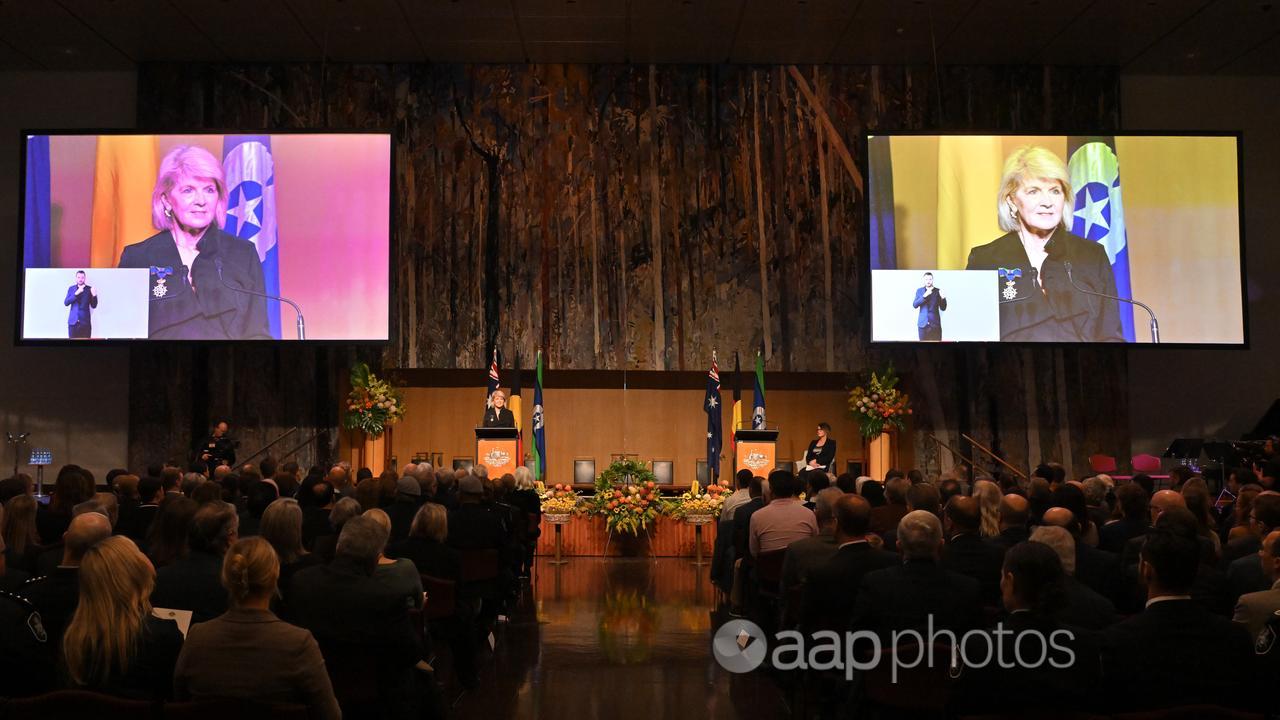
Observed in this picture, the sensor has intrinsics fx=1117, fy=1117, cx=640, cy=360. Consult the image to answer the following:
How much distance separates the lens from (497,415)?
1365 cm

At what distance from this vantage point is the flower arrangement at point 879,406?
15203 mm

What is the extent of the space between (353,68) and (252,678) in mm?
14274

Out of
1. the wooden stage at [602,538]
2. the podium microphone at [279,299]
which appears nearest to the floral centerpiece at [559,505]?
the wooden stage at [602,538]

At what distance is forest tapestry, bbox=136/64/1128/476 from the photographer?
52.3 feet

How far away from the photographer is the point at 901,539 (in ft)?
14.5

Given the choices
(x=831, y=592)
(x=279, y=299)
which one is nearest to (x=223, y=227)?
(x=279, y=299)

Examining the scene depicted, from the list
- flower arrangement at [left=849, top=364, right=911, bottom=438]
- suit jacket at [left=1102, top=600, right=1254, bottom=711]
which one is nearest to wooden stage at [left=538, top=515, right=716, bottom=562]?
flower arrangement at [left=849, top=364, right=911, bottom=438]

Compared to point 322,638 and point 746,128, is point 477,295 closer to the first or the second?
point 746,128

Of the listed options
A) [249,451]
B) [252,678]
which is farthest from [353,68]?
[252,678]

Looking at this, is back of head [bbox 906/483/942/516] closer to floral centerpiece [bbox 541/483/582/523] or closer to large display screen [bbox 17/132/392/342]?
floral centerpiece [bbox 541/483/582/523]

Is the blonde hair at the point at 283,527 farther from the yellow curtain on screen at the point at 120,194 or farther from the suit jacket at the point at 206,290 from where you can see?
the yellow curtain on screen at the point at 120,194

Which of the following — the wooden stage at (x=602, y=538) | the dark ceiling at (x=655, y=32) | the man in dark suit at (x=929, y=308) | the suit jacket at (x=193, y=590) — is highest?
the dark ceiling at (x=655, y=32)

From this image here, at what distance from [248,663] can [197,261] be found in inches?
487

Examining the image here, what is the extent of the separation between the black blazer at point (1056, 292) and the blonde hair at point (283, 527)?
11.6 metres
